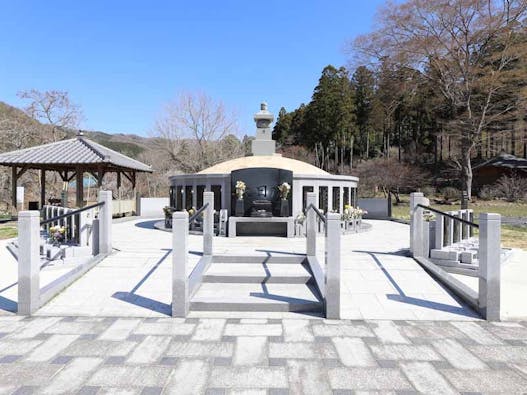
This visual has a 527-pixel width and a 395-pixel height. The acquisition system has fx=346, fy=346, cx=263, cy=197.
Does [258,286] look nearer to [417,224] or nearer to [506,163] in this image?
[417,224]

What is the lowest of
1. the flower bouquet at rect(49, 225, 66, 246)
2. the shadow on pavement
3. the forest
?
the shadow on pavement

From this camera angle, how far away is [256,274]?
5.26 meters

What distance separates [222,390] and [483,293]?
3.33 meters

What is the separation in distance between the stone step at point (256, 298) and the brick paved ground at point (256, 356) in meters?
0.31

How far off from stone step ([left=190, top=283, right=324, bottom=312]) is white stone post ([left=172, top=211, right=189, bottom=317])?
230mm

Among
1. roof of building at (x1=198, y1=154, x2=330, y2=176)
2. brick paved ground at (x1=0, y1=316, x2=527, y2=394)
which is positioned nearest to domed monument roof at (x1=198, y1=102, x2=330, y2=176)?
roof of building at (x1=198, y1=154, x2=330, y2=176)

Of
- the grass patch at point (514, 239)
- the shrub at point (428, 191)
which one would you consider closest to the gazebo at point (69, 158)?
the grass patch at point (514, 239)

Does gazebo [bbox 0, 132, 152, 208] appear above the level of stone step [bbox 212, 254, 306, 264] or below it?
above

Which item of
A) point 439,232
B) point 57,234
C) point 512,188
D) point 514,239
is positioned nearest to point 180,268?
point 57,234

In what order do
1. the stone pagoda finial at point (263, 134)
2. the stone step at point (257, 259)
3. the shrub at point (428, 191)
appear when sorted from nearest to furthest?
1. the stone step at point (257, 259)
2. the stone pagoda finial at point (263, 134)
3. the shrub at point (428, 191)

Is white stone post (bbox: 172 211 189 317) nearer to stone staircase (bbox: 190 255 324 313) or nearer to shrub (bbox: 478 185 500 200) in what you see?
stone staircase (bbox: 190 255 324 313)

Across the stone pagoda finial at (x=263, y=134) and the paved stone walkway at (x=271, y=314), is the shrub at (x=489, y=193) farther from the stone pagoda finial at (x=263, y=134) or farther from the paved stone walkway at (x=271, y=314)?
the paved stone walkway at (x=271, y=314)

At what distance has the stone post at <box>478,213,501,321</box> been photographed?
4.05m

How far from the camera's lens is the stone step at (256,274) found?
5.17 meters
